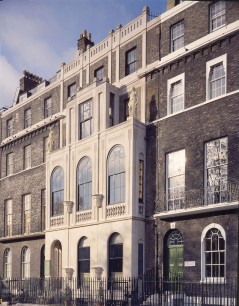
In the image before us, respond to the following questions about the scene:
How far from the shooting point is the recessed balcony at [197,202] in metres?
14.5

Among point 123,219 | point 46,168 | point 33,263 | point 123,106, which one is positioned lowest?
point 33,263

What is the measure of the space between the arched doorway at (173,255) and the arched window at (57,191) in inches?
221

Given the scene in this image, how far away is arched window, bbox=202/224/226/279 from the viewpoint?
14.9 metres

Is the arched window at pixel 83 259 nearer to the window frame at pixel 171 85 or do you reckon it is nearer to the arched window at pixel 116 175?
the arched window at pixel 116 175

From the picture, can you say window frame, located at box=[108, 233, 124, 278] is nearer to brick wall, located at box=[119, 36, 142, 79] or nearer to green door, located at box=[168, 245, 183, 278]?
green door, located at box=[168, 245, 183, 278]

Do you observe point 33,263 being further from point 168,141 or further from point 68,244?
point 168,141

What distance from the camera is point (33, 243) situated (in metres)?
23.9

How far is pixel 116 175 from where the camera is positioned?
1820cm

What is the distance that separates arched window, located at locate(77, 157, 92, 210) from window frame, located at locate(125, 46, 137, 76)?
389cm

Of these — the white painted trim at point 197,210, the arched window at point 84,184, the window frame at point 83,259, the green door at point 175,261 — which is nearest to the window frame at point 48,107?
the arched window at point 84,184

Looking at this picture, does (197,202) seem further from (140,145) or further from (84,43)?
(84,43)

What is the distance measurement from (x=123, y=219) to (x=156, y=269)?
2057mm

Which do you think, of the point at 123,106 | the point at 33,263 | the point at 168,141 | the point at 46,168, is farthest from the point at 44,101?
the point at 168,141

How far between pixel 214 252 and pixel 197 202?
1.64 meters
